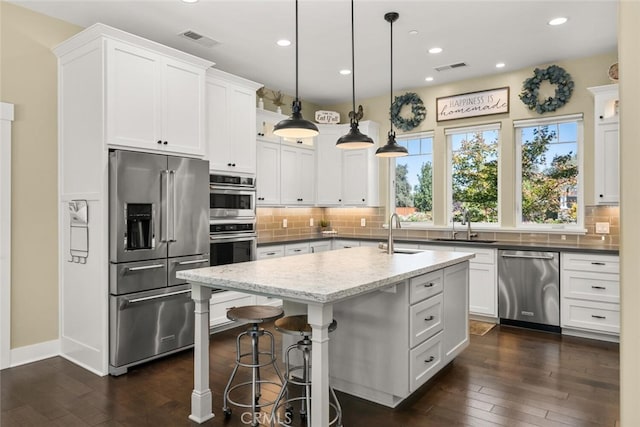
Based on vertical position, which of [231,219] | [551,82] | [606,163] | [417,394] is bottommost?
[417,394]

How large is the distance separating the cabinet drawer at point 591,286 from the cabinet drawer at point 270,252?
329cm

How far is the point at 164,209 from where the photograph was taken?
3.71m

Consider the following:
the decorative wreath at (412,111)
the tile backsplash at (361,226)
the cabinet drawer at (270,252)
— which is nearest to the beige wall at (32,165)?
the cabinet drawer at (270,252)

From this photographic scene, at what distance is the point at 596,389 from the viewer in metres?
3.10

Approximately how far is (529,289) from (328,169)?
129 inches

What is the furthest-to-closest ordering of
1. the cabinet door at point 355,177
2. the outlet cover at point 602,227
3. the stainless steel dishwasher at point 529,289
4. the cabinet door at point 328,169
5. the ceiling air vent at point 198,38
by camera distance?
1. the cabinet door at point 328,169
2. the cabinet door at point 355,177
3. the outlet cover at point 602,227
4. the stainless steel dishwasher at point 529,289
5. the ceiling air vent at point 198,38

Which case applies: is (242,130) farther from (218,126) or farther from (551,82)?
(551,82)

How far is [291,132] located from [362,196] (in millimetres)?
3471

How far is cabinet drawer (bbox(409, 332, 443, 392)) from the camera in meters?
2.83

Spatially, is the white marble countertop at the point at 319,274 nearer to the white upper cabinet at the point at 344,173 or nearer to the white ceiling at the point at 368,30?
the white ceiling at the point at 368,30

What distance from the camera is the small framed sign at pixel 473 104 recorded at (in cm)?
538

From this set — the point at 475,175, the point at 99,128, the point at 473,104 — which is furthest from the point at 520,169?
the point at 99,128

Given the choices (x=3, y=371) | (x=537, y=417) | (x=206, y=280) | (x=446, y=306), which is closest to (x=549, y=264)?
(x=446, y=306)

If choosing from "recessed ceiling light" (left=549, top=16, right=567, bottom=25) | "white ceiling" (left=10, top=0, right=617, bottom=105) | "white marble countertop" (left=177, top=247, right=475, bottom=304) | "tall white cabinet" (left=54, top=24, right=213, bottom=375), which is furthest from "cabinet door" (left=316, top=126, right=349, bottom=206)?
"recessed ceiling light" (left=549, top=16, right=567, bottom=25)
